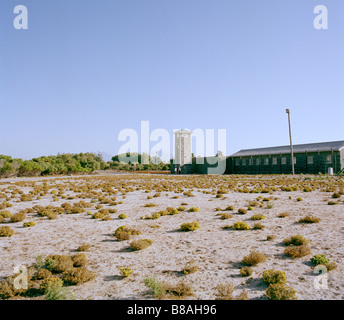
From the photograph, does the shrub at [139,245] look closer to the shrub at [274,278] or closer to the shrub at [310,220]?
the shrub at [274,278]

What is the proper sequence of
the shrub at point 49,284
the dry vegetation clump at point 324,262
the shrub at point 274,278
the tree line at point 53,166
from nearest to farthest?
the shrub at point 49,284, the shrub at point 274,278, the dry vegetation clump at point 324,262, the tree line at point 53,166

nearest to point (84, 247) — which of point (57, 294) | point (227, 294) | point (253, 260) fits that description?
point (57, 294)

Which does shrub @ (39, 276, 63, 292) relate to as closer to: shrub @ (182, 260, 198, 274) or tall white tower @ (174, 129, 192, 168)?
shrub @ (182, 260, 198, 274)

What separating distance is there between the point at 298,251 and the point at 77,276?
523 cm

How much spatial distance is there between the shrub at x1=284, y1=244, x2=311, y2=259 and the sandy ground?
0.39 feet

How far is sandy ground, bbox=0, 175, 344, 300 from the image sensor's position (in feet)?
15.6

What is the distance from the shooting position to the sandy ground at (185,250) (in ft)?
15.6

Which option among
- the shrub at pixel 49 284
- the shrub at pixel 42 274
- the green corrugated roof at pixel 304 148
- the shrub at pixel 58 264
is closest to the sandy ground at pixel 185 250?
the shrub at pixel 49 284

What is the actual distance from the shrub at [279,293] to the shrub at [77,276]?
3.48 m

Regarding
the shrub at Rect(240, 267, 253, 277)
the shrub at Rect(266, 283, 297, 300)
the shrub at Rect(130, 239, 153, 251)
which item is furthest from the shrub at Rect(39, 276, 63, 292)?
the shrub at Rect(266, 283, 297, 300)

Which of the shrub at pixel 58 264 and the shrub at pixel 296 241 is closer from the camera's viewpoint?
the shrub at pixel 58 264

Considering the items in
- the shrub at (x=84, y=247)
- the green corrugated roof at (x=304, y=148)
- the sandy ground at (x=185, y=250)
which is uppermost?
the green corrugated roof at (x=304, y=148)

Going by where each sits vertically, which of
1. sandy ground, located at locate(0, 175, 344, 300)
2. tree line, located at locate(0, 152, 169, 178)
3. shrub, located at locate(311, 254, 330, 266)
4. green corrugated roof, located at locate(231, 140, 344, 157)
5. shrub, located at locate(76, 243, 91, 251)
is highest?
green corrugated roof, located at locate(231, 140, 344, 157)
